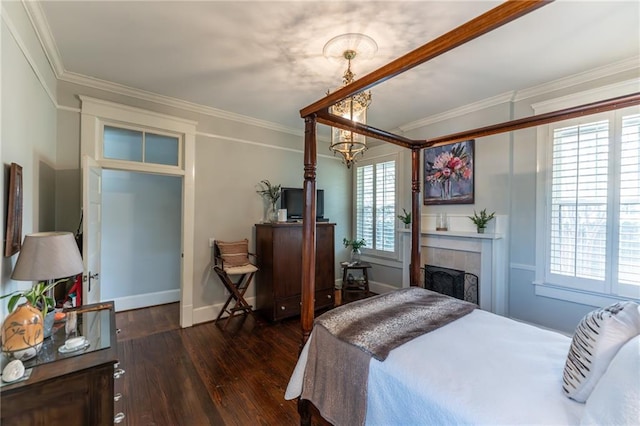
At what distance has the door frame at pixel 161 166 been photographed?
9.39 ft

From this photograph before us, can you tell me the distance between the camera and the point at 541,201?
9.45 feet

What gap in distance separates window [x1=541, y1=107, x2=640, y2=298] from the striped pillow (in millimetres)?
3514

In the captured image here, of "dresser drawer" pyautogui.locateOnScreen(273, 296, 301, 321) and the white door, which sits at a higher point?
the white door

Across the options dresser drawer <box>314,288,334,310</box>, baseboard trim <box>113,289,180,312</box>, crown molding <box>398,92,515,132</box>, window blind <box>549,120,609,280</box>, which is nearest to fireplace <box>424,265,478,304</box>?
window blind <box>549,120,609,280</box>

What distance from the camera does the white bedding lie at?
1029 millimetres

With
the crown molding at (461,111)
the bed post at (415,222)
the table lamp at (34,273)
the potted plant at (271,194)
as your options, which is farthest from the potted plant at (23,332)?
the crown molding at (461,111)

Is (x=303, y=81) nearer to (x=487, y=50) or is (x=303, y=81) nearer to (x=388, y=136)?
(x=388, y=136)

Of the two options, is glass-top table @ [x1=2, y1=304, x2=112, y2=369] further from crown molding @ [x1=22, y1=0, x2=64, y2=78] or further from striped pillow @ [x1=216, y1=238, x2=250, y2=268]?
crown molding @ [x1=22, y1=0, x2=64, y2=78]

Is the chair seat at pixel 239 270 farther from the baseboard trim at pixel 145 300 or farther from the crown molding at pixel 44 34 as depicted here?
the crown molding at pixel 44 34

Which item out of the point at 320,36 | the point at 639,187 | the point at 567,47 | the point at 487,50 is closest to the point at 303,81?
the point at 320,36

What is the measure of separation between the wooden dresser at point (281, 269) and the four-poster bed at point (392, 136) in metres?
1.63

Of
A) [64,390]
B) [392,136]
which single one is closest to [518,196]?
[392,136]

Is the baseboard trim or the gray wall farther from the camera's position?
the baseboard trim

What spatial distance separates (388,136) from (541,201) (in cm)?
195
